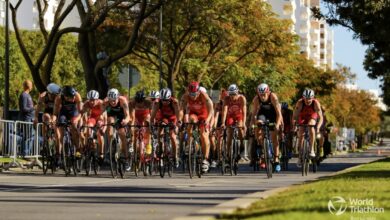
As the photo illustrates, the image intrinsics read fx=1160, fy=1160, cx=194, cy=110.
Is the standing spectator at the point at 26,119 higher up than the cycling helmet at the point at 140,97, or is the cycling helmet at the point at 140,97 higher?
the cycling helmet at the point at 140,97

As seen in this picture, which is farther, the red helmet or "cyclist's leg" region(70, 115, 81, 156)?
"cyclist's leg" region(70, 115, 81, 156)

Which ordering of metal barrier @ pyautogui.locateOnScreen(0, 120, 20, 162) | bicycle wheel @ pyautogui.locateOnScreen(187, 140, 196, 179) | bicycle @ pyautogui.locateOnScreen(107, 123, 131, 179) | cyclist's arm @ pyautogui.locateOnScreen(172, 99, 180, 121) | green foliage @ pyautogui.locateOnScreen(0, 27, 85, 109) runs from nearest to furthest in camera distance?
bicycle wheel @ pyautogui.locateOnScreen(187, 140, 196, 179) < bicycle @ pyautogui.locateOnScreen(107, 123, 131, 179) < cyclist's arm @ pyautogui.locateOnScreen(172, 99, 180, 121) < metal barrier @ pyautogui.locateOnScreen(0, 120, 20, 162) < green foliage @ pyautogui.locateOnScreen(0, 27, 85, 109)

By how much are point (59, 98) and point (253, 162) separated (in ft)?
17.4

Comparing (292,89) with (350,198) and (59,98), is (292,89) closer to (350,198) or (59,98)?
(59,98)

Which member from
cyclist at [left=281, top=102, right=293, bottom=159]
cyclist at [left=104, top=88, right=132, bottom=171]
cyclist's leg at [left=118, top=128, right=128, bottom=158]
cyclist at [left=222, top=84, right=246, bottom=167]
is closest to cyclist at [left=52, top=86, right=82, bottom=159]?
cyclist at [left=104, top=88, right=132, bottom=171]

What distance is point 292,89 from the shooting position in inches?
2849

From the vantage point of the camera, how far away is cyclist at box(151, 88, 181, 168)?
2370 centimetres

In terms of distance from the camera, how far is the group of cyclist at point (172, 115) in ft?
77.1

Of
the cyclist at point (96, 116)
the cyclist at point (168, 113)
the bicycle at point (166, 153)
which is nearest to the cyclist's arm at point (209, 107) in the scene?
the cyclist at point (168, 113)

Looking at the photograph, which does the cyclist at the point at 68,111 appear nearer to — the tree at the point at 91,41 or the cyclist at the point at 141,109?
the cyclist at the point at 141,109

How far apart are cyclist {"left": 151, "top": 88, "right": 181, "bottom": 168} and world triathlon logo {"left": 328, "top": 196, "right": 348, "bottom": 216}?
431 inches

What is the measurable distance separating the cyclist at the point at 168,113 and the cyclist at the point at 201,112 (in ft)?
1.10

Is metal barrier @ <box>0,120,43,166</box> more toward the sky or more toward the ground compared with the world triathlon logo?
more toward the sky

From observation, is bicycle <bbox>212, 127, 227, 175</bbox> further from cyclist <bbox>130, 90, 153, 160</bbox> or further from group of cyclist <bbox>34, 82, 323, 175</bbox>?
cyclist <bbox>130, 90, 153, 160</bbox>
